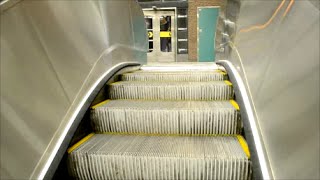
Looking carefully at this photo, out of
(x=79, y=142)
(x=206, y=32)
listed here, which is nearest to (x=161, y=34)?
(x=206, y=32)

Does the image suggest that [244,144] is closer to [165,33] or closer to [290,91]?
[290,91]

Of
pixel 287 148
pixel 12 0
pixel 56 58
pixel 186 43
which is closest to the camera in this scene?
pixel 287 148

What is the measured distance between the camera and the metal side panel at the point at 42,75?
1217 millimetres

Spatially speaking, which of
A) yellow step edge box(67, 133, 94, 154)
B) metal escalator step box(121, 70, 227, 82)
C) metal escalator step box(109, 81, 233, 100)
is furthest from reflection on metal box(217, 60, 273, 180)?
yellow step edge box(67, 133, 94, 154)

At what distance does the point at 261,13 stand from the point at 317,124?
3.43 ft

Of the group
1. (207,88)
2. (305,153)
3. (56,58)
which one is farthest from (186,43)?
(305,153)

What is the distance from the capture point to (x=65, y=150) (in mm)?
1558

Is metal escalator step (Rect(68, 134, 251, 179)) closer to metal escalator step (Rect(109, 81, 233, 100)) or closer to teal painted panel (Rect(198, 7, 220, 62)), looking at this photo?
metal escalator step (Rect(109, 81, 233, 100))

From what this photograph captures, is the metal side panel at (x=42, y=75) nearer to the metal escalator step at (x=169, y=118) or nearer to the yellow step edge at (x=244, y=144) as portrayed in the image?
the metal escalator step at (x=169, y=118)

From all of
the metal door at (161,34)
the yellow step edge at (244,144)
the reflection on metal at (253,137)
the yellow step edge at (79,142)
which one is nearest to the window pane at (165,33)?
the metal door at (161,34)

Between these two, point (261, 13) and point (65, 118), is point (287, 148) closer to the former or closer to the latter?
point (261, 13)

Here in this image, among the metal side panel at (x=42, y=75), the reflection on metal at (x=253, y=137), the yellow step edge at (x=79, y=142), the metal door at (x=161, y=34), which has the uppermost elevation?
the metal side panel at (x=42, y=75)

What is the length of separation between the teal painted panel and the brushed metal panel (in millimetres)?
8499

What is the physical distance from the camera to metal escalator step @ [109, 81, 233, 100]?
7.32ft
